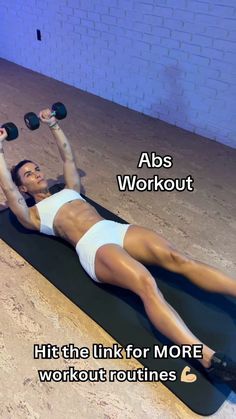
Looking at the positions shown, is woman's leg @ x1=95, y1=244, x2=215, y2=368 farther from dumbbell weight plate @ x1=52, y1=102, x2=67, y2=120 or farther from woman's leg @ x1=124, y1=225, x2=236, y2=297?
dumbbell weight plate @ x1=52, y1=102, x2=67, y2=120

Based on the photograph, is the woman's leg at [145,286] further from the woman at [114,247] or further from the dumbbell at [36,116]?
the dumbbell at [36,116]

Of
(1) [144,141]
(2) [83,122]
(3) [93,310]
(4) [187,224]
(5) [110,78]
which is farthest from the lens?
(5) [110,78]

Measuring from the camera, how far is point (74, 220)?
2.20m

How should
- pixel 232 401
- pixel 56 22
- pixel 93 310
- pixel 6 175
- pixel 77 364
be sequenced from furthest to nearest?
pixel 56 22 → pixel 6 175 → pixel 93 310 → pixel 77 364 → pixel 232 401

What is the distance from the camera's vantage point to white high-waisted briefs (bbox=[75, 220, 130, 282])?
2011 millimetres

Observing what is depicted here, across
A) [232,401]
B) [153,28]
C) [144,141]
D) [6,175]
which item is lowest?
[232,401]

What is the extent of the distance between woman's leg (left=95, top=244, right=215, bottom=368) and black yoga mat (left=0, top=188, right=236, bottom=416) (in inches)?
4.1

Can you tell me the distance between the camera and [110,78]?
4.44 metres

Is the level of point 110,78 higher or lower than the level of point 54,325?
higher

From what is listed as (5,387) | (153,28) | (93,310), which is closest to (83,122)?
(153,28)

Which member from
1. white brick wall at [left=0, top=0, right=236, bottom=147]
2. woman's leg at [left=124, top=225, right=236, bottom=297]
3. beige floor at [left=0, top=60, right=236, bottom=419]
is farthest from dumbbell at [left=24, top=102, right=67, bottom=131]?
white brick wall at [left=0, top=0, right=236, bottom=147]

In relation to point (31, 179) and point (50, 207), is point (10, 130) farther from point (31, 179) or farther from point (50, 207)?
point (50, 207)

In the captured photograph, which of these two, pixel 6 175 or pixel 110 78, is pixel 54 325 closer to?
pixel 6 175

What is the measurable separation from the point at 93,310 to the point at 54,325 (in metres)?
0.21
